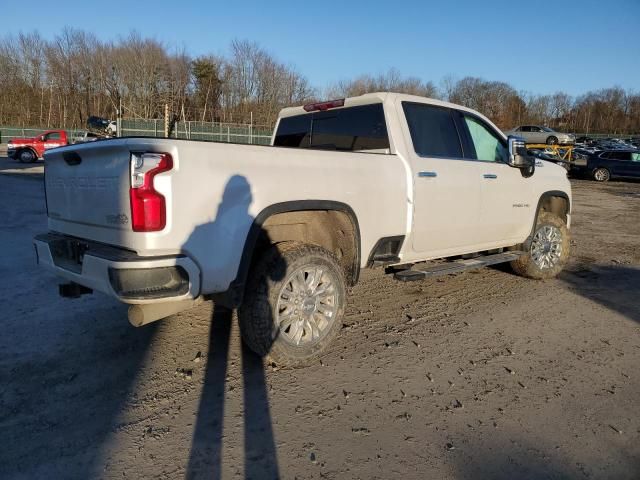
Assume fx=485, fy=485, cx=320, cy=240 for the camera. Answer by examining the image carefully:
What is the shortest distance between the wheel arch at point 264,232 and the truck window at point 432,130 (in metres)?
1.13

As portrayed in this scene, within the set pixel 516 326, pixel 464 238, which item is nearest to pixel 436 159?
pixel 464 238

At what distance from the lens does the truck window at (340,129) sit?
4.54m

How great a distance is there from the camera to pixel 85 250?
3365 millimetres

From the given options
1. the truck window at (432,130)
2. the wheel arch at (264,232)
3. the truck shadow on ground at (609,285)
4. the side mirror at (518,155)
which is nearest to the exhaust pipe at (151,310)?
the wheel arch at (264,232)

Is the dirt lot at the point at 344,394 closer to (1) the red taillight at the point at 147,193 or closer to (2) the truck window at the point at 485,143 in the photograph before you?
(1) the red taillight at the point at 147,193

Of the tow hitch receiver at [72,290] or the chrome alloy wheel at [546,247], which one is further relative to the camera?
the chrome alloy wheel at [546,247]

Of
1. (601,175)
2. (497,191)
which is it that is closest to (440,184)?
(497,191)

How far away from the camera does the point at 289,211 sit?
138 inches

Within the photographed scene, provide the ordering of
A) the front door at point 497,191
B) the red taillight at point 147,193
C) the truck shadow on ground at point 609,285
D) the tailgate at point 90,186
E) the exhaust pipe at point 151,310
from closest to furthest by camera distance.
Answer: the red taillight at point 147,193 → the tailgate at point 90,186 → the exhaust pipe at point 151,310 → the front door at point 497,191 → the truck shadow on ground at point 609,285

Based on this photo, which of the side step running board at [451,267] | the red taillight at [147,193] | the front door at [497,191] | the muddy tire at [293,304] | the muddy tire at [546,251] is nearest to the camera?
the red taillight at [147,193]

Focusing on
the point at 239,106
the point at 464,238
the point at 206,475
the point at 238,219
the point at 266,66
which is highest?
the point at 266,66

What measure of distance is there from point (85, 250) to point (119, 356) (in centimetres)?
97

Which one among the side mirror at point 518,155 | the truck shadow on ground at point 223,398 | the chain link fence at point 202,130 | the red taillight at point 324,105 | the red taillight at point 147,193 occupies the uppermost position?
the chain link fence at point 202,130

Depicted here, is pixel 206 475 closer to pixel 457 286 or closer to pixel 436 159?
pixel 436 159
